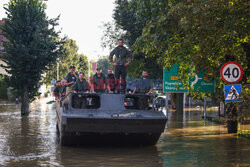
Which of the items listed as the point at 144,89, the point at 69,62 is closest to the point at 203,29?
the point at 144,89

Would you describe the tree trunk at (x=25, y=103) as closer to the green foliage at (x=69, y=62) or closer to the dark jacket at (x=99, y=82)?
the dark jacket at (x=99, y=82)

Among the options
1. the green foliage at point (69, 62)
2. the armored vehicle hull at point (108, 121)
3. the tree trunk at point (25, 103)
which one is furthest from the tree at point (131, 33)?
the green foliage at point (69, 62)

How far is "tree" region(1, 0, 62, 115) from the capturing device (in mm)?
30047

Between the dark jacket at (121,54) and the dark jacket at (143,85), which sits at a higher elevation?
the dark jacket at (121,54)

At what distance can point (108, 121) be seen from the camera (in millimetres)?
12258

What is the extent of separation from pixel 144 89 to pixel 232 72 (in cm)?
325

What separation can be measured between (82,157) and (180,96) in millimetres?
23913

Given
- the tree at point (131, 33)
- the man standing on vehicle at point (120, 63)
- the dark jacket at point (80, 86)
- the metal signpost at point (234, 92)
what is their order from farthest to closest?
the tree at point (131, 33)
the man standing on vehicle at point (120, 63)
the dark jacket at point (80, 86)
the metal signpost at point (234, 92)

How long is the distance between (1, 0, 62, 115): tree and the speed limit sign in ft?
62.7

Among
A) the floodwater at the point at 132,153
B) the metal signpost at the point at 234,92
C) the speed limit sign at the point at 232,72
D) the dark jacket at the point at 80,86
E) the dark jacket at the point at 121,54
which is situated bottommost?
the floodwater at the point at 132,153

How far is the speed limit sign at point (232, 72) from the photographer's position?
12578 mm

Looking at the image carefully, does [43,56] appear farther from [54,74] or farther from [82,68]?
[82,68]

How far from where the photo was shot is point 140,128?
41.1 ft

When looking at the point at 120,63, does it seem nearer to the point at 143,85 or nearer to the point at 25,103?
the point at 143,85
